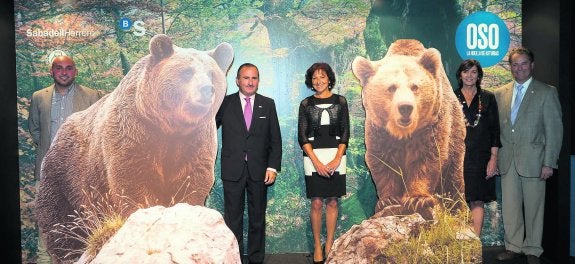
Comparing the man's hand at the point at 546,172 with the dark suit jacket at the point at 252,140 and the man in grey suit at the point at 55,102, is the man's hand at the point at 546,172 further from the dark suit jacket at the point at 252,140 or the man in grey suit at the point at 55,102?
the man in grey suit at the point at 55,102

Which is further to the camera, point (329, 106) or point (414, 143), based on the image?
point (414, 143)

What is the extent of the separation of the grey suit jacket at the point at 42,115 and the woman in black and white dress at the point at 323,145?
1.91 metres

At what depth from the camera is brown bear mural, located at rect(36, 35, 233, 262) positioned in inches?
169

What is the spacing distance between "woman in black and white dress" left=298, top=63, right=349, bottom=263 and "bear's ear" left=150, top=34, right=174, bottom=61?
125 centimetres

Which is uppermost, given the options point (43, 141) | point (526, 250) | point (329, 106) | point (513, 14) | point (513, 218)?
point (513, 14)

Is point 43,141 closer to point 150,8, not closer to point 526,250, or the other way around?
point 150,8

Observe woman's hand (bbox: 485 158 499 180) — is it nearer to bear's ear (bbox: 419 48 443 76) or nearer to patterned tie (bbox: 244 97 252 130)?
bear's ear (bbox: 419 48 443 76)

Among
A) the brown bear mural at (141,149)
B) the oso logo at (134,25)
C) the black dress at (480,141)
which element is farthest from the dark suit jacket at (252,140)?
the black dress at (480,141)

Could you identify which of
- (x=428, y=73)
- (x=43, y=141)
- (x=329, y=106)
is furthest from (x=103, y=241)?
(x=428, y=73)

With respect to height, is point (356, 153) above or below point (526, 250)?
above

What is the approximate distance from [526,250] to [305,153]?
2054mm

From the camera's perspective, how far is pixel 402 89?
442 cm

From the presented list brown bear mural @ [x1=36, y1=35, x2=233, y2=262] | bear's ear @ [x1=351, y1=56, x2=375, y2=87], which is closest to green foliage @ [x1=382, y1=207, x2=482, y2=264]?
bear's ear @ [x1=351, y1=56, x2=375, y2=87]

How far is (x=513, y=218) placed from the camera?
4.32 meters
